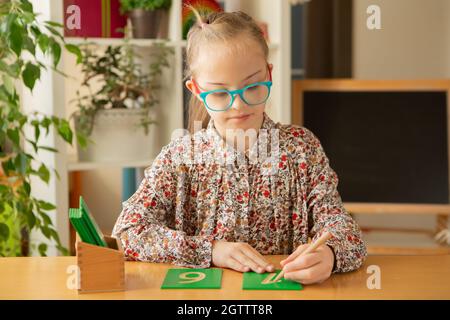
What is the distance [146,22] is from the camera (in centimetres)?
266

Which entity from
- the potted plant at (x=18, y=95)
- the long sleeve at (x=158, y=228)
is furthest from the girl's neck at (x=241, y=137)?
the potted plant at (x=18, y=95)

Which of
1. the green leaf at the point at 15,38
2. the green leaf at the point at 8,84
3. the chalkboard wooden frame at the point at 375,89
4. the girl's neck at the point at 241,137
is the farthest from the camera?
the chalkboard wooden frame at the point at 375,89

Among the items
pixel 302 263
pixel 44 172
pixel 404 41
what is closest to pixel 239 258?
pixel 302 263

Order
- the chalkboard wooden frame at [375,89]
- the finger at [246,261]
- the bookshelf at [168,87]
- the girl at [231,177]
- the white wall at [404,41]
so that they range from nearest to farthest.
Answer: the finger at [246,261]
the girl at [231,177]
the bookshelf at [168,87]
the chalkboard wooden frame at [375,89]
the white wall at [404,41]

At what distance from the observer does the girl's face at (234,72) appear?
4.47ft

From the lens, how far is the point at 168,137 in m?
2.76

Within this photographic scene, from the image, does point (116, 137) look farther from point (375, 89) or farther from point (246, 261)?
point (246, 261)

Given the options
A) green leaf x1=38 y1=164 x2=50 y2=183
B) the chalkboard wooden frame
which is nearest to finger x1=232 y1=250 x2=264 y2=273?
green leaf x1=38 y1=164 x2=50 y2=183

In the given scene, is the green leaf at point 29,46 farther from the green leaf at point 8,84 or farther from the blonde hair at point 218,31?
the blonde hair at point 218,31

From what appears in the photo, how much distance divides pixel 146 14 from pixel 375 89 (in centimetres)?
101

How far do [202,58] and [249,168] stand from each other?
0.87 feet

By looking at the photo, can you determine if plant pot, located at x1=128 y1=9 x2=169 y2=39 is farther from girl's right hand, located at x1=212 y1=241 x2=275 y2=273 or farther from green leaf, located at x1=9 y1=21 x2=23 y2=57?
girl's right hand, located at x1=212 y1=241 x2=275 y2=273

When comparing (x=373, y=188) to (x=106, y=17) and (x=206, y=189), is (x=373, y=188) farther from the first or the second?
(x=206, y=189)
